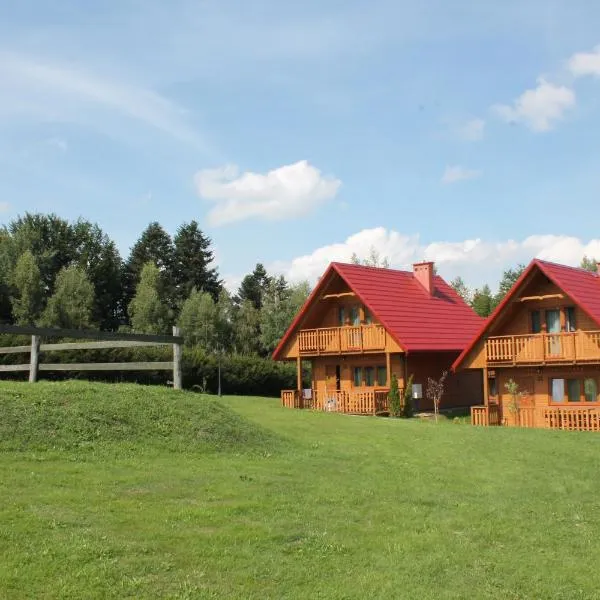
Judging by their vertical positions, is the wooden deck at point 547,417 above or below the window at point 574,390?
below

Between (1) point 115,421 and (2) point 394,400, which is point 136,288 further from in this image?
(1) point 115,421

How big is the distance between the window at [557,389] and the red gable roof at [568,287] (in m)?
3.17

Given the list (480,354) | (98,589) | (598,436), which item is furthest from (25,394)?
(480,354)

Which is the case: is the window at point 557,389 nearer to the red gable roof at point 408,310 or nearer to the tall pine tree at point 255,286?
the red gable roof at point 408,310

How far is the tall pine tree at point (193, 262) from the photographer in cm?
7819

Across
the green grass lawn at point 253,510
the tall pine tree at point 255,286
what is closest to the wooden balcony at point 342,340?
the green grass lawn at point 253,510

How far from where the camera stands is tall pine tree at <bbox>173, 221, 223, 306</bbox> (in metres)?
78.2

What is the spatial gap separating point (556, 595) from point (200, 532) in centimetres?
348

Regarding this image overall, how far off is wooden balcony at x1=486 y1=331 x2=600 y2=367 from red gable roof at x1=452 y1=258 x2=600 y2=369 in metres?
0.75

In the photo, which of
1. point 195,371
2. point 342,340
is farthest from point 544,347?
point 195,371

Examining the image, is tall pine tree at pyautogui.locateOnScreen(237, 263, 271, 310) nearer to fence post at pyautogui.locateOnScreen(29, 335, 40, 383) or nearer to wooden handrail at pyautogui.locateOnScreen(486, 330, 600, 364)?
wooden handrail at pyautogui.locateOnScreen(486, 330, 600, 364)

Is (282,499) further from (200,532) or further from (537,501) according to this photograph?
(537,501)

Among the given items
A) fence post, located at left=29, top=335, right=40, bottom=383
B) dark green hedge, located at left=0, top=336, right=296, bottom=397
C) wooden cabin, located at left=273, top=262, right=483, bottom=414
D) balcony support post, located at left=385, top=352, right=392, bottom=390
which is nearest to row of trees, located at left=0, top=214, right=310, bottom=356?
dark green hedge, located at left=0, top=336, right=296, bottom=397

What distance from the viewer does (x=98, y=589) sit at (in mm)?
5938
